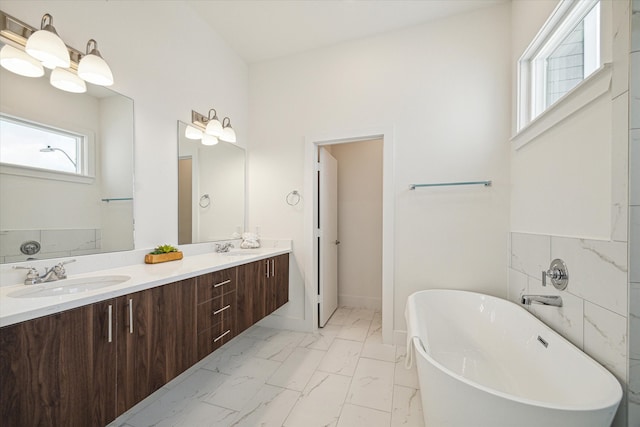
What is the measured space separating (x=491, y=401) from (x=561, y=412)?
19cm

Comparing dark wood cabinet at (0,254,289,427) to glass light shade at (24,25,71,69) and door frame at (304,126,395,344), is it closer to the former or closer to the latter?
door frame at (304,126,395,344)

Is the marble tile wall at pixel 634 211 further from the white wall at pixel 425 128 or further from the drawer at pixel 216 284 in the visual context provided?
the drawer at pixel 216 284

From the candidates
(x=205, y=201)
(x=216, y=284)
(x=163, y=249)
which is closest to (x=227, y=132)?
(x=205, y=201)

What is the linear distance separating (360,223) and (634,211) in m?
2.56

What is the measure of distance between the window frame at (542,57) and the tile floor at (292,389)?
2.07 metres

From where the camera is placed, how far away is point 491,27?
215 centimetres

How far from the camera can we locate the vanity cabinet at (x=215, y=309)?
1.54 meters

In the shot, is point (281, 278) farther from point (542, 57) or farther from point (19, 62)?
point (542, 57)

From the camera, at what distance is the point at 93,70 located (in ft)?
4.52

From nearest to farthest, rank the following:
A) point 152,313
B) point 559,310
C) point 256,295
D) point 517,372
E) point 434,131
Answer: point 152,313 < point 559,310 < point 517,372 < point 256,295 < point 434,131

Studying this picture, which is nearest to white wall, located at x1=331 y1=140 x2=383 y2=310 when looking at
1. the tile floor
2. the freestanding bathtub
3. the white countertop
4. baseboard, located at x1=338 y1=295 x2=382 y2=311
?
baseboard, located at x1=338 y1=295 x2=382 y2=311

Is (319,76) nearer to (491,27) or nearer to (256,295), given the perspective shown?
(491,27)

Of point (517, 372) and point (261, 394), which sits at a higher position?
point (517, 372)

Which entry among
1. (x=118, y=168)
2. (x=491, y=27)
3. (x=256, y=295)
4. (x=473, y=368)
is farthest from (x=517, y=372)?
(x=118, y=168)
